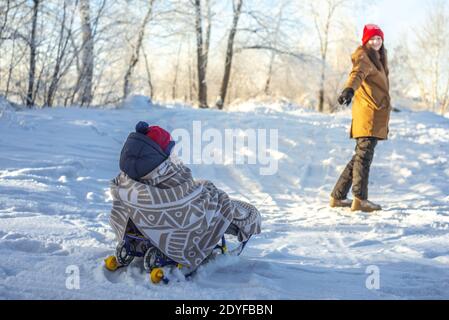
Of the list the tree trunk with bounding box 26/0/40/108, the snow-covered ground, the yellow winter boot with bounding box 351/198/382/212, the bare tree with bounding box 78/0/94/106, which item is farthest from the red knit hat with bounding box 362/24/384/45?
the bare tree with bounding box 78/0/94/106

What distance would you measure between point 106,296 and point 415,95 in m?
29.5

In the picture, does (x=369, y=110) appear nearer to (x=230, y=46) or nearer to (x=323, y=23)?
(x=230, y=46)

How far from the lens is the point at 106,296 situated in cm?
214

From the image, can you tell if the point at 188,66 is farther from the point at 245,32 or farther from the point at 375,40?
the point at 375,40

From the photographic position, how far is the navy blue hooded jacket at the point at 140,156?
2.33 meters

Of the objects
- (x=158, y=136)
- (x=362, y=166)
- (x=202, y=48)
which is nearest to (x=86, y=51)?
(x=202, y=48)

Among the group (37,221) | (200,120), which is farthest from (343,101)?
(200,120)

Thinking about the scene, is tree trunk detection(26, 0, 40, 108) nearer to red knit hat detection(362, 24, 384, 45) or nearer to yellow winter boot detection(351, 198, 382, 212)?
red knit hat detection(362, 24, 384, 45)

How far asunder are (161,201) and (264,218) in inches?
74.0

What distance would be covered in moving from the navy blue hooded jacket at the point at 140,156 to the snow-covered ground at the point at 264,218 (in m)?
0.54

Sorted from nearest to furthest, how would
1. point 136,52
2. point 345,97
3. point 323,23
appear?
point 345,97 < point 136,52 < point 323,23

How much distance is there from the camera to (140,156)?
2.33 metres

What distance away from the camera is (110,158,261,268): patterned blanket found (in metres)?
2.38

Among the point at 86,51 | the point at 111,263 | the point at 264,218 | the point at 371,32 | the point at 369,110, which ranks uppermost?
the point at 86,51
